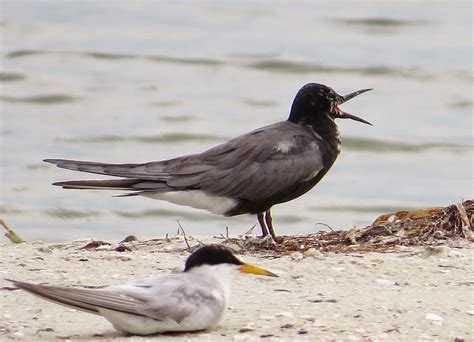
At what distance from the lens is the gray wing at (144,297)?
5.04 meters

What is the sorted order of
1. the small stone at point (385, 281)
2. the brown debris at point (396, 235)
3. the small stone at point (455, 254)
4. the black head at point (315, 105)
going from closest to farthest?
the small stone at point (385, 281), the small stone at point (455, 254), the brown debris at point (396, 235), the black head at point (315, 105)

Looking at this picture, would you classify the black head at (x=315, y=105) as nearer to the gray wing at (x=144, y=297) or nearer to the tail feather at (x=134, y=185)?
the tail feather at (x=134, y=185)

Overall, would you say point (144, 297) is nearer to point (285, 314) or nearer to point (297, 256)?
point (285, 314)

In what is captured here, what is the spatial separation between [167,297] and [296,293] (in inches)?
36.5

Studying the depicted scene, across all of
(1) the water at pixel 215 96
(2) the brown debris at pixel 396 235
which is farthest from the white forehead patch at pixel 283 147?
(1) the water at pixel 215 96

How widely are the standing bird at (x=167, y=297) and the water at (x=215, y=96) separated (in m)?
5.62

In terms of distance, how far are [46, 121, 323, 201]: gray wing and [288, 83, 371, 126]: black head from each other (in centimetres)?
37

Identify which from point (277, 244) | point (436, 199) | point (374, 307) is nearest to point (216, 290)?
point (374, 307)

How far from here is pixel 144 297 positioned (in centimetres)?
514

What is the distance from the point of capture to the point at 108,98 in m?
16.2

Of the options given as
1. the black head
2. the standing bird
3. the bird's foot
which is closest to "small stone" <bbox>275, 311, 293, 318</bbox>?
the standing bird

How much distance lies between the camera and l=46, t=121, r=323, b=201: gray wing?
7.53 meters

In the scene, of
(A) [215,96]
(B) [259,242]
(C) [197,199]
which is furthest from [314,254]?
(A) [215,96]

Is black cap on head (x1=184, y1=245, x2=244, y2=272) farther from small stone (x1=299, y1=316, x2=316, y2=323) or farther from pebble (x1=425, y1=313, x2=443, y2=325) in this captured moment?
pebble (x1=425, y1=313, x2=443, y2=325)
